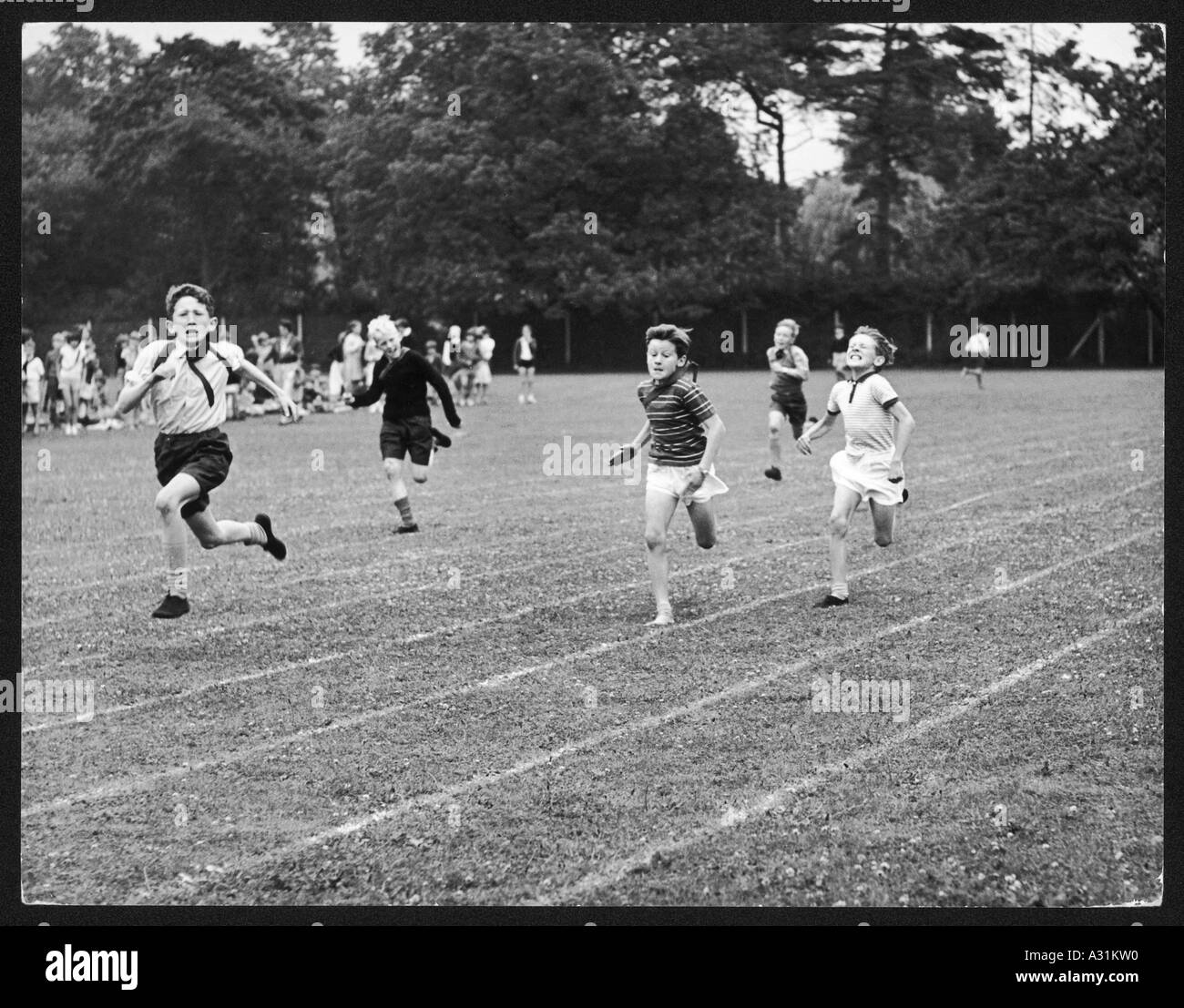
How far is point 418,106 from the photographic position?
10.2 metres

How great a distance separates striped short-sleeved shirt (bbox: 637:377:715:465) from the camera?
8.35 meters

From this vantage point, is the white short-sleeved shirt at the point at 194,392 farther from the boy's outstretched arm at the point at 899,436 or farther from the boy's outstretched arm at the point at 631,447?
the boy's outstretched arm at the point at 899,436

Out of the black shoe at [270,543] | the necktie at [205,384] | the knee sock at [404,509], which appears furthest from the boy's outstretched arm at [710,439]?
the knee sock at [404,509]

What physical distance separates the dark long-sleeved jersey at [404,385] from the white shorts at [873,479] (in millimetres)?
3231

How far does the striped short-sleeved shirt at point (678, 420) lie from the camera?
8352 mm

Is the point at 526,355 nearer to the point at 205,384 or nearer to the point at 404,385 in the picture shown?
the point at 404,385

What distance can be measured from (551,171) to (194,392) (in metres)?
3.23

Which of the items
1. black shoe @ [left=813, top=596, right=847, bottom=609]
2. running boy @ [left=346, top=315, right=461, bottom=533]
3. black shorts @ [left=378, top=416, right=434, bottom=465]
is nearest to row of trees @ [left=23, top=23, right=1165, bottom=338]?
running boy @ [left=346, top=315, right=461, bottom=533]

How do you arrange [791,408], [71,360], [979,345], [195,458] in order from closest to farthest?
[195,458]
[979,345]
[791,408]
[71,360]

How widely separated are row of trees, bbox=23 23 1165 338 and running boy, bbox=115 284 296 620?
4.34ft

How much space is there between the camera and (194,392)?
312 inches

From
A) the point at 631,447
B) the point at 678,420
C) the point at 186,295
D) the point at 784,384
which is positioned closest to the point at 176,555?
the point at 186,295

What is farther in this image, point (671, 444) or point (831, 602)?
point (831, 602)
